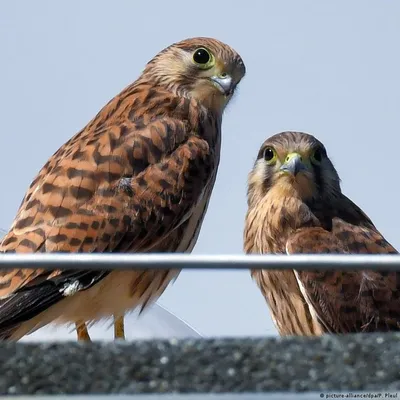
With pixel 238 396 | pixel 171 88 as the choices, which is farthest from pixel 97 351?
pixel 171 88

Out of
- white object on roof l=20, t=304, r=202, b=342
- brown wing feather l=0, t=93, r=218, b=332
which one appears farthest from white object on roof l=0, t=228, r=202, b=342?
brown wing feather l=0, t=93, r=218, b=332

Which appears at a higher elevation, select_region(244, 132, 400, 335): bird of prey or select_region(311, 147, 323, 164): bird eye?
select_region(311, 147, 323, 164): bird eye

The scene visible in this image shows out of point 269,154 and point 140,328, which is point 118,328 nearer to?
point 140,328

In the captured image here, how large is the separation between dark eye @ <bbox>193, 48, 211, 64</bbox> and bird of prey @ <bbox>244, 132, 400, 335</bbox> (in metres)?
0.54

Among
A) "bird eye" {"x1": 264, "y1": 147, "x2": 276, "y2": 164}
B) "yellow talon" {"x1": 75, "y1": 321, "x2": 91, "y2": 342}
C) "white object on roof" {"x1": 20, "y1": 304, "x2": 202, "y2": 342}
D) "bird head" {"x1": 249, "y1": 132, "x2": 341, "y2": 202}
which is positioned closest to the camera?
"yellow talon" {"x1": 75, "y1": 321, "x2": 91, "y2": 342}

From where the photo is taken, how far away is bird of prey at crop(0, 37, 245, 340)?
190 inches

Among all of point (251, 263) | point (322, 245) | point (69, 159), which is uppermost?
point (251, 263)

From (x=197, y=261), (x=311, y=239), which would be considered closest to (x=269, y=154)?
(x=311, y=239)

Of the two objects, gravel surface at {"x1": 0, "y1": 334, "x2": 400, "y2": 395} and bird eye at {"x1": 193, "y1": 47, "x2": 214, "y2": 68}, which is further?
bird eye at {"x1": 193, "y1": 47, "x2": 214, "y2": 68}

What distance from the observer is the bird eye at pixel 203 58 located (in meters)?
6.06

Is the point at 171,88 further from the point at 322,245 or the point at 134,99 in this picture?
the point at 322,245

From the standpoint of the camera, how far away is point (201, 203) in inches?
212

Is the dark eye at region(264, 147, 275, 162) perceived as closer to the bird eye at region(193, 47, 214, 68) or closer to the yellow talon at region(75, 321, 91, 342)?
the bird eye at region(193, 47, 214, 68)

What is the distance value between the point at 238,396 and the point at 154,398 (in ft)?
0.53
